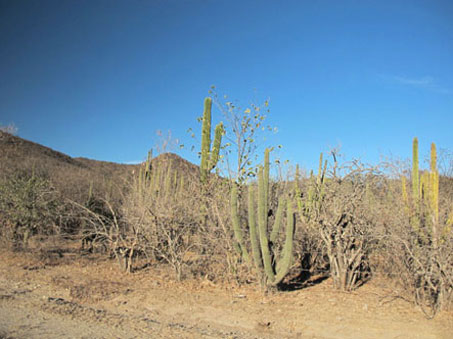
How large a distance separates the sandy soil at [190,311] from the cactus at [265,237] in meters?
0.54

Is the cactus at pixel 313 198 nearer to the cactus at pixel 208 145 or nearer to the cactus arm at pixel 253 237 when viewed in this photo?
the cactus arm at pixel 253 237

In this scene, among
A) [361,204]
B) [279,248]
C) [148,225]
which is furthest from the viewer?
[148,225]

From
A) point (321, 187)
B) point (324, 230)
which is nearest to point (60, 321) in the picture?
point (324, 230)

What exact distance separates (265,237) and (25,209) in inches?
294

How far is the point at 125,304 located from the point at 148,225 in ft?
6.87

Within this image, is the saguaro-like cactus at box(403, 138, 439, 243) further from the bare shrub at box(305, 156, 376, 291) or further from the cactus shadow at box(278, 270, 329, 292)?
the cactus shadow at box(278, 270, 329, 292)

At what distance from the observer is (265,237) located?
6.53 m

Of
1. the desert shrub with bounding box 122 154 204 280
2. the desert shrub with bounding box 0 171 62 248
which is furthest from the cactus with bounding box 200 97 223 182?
the desert shrub with bounding box 0 171 62 248

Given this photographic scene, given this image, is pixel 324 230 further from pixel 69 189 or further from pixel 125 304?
pixel 69 189

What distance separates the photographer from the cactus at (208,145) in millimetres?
9576

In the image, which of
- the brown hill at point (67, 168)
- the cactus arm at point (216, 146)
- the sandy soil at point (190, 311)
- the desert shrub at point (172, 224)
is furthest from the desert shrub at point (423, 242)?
the brown hill at point (67, 168)

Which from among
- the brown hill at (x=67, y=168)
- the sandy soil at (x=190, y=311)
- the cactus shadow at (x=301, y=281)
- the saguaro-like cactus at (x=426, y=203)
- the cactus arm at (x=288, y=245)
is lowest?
the sandy soil at (x=190, y=311)

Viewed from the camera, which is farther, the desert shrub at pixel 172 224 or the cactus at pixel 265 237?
the desert shrub at pixel 172 224

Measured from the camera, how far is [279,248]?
7.45m
